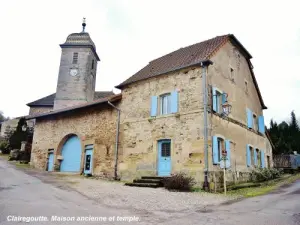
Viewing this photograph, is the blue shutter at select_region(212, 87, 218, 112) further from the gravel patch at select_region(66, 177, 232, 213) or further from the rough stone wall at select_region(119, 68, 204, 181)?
the gravel patch at select_region(66, 177, 232, 213)

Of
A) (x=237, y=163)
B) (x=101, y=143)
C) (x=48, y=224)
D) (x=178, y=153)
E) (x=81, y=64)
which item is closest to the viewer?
(x=48, y=224)

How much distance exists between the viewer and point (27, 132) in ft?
94.7

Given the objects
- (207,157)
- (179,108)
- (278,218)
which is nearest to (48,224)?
(278,218)

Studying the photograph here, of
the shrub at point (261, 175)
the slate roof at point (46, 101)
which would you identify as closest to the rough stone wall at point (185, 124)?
the shrub at point (261, 175)

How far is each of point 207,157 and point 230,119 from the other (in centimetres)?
349

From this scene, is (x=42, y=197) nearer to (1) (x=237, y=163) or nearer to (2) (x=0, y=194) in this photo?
(2) (x=0, y=194)

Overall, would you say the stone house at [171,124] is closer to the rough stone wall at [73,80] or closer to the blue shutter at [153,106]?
the blue shutter at [153,106]

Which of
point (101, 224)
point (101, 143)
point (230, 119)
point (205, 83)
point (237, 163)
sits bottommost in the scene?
point (101, 224)

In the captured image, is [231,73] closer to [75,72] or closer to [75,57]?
[75,72]

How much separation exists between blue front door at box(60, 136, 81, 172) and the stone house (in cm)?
6

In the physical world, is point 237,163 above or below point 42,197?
above

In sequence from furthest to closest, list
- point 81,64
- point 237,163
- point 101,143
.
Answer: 1. point 81,64
2. point 101,143
3. point 237,163

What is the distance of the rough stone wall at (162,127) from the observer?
38.8 ft

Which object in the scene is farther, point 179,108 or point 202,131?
point 179,108
